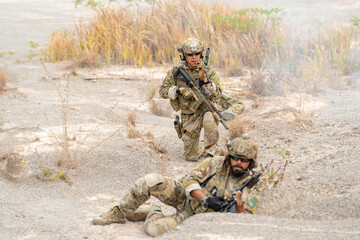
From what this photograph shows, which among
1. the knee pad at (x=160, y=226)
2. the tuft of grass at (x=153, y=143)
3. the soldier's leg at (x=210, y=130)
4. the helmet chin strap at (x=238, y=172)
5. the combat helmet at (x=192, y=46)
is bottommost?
the tuft of grass at (x=153, y=143)

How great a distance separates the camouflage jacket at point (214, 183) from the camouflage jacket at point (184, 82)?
6.34 ft

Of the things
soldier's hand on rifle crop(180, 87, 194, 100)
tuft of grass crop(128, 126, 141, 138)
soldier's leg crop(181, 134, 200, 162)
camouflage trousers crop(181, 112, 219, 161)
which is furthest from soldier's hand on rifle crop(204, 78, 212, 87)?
tuft of grass crop(128, 126, 141, 138)

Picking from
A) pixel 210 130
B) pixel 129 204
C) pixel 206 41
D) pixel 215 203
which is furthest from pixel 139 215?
pixel 206 41

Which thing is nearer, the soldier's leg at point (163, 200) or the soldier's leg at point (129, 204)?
the soldier's leg at point (163, 200)

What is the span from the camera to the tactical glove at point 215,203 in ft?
Answer: 12.0

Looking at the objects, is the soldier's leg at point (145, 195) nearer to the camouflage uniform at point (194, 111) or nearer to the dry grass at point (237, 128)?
the camouflage uniform at point (194, 111)

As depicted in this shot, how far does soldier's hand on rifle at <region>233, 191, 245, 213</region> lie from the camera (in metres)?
3.67

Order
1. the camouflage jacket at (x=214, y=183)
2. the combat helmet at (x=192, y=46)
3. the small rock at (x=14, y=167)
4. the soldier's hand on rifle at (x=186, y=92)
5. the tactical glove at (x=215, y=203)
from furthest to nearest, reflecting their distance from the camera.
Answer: the soldier's hand on rifle at (x=186, y=92)
the combat helmet at (x=192, y=46)
the small rock at (x=14, y=167)
the camouflage jacket at (x=214, y=183)
the tactical glove at (x=215, y=203)

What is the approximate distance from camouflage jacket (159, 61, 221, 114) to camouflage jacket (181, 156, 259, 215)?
6.34ft

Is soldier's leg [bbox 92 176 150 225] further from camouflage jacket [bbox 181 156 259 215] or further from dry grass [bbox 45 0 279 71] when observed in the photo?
dry grass [bbox 45 0 279 71]

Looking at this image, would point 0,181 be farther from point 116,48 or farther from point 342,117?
point 116,48

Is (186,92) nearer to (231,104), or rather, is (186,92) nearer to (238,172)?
(231,104)

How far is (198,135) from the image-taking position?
6.00m

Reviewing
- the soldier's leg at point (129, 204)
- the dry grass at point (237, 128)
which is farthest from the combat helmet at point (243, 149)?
the dry grass at point (237, 128)
